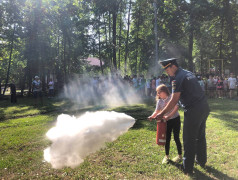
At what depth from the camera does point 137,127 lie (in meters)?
8.25

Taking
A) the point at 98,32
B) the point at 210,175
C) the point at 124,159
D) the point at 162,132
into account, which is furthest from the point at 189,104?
the point at 98,32

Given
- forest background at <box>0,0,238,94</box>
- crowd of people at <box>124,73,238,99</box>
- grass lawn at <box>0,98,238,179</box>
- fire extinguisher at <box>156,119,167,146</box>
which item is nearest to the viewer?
grass lawn at <box>0,98,238,179</box>

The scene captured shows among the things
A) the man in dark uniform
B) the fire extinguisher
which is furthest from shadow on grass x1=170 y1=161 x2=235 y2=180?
the fire extinguisher

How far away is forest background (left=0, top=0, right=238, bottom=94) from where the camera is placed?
77.8 feet

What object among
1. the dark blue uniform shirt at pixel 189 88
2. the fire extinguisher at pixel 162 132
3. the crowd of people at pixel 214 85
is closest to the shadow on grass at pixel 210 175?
the fire extinguisher at pixel 162 132

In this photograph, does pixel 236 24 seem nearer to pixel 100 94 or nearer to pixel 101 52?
pixel 101 52

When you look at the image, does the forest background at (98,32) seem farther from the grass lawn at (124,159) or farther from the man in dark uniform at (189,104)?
the man in dark uniform at (189,104)

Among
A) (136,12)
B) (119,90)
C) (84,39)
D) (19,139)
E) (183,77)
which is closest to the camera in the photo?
(183,77)

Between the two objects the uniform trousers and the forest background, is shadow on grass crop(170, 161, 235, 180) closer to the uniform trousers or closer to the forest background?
the uniform trousers

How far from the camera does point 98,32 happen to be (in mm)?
32281

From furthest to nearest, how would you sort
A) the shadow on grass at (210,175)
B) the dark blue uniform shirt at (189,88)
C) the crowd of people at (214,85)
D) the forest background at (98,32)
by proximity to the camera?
1. the forest background at (98,32)
2. the crowd of people at (214,85)
3. the shadow on grass at (210,175)
4. the dark blue uniform shirt at (189,88)

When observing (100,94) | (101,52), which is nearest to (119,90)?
(100,94)

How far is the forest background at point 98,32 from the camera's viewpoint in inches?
933

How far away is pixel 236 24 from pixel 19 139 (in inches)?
1435
